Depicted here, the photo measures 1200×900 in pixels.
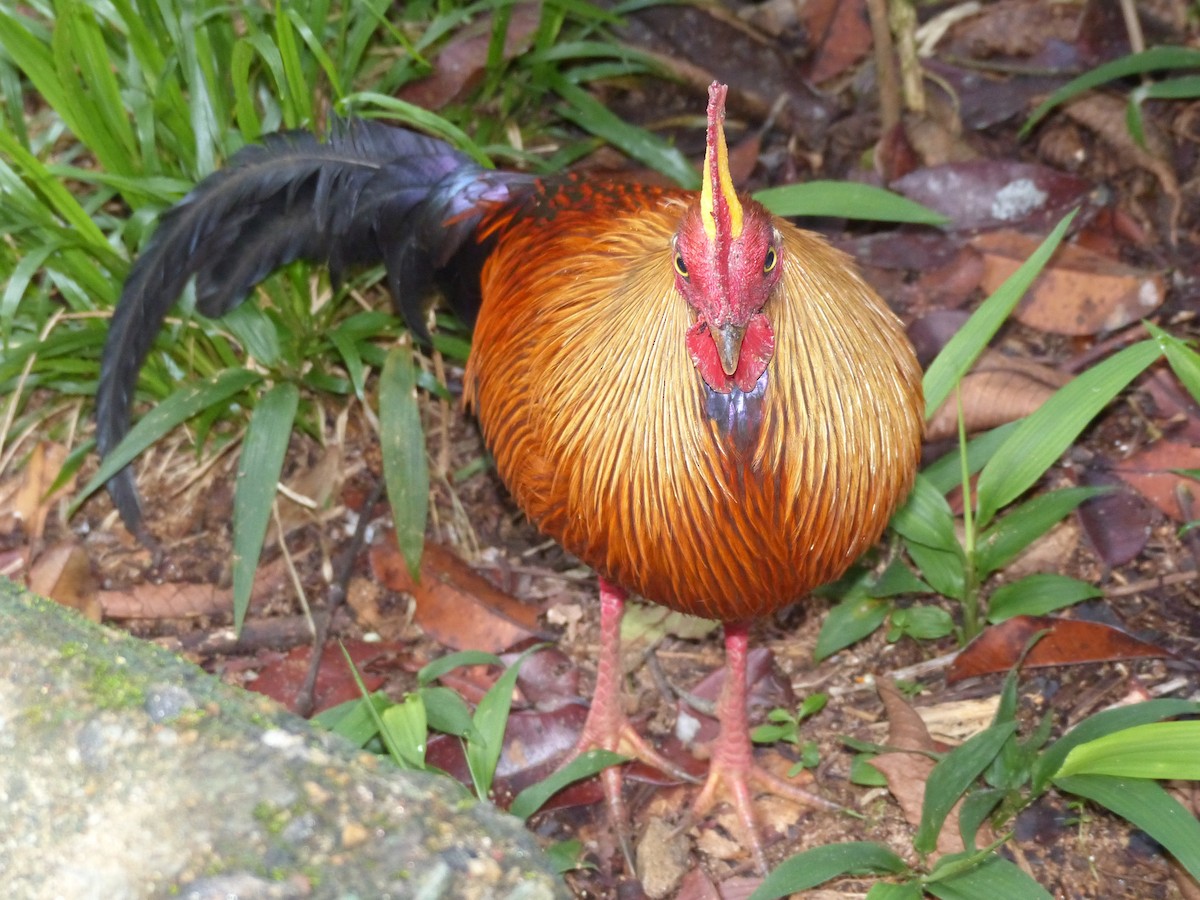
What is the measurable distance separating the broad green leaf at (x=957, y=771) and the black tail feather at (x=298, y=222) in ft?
6.71

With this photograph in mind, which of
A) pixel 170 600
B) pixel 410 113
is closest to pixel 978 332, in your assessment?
pixel 410 113

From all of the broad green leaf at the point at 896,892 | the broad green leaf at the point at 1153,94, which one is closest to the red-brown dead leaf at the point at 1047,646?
the broad green leaf at the point at 896,892

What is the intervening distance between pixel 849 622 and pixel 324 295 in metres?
2.08

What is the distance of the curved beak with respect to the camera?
269cm

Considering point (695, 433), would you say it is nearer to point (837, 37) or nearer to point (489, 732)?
point (489, 732)

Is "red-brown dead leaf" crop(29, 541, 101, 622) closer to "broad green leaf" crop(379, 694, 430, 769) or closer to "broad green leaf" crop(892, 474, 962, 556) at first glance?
"broad green leaf" crop(379, 694, 430, 769)

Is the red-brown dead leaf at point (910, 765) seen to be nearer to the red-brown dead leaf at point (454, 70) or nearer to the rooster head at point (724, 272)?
the rooster head at point (724, 272)

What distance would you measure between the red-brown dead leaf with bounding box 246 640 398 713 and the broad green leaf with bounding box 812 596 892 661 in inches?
52.2

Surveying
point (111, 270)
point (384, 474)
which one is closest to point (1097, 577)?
point (384, 474)

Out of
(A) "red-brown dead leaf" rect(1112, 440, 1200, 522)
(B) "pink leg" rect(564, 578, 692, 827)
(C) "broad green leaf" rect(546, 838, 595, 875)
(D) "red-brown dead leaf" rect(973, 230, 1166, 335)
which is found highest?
(D) "red-brown dead leaf" rect(973, 230, 1166, 335)

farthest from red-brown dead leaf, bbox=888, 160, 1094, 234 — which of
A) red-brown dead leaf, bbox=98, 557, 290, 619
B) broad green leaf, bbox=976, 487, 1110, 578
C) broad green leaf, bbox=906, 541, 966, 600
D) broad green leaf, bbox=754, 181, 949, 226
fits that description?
red-brown dead leaf, bbox=98, 557, 290, 619

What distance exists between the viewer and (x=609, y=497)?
3178 mm

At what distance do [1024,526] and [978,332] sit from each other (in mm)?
569

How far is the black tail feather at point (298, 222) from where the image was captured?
13.0ft
